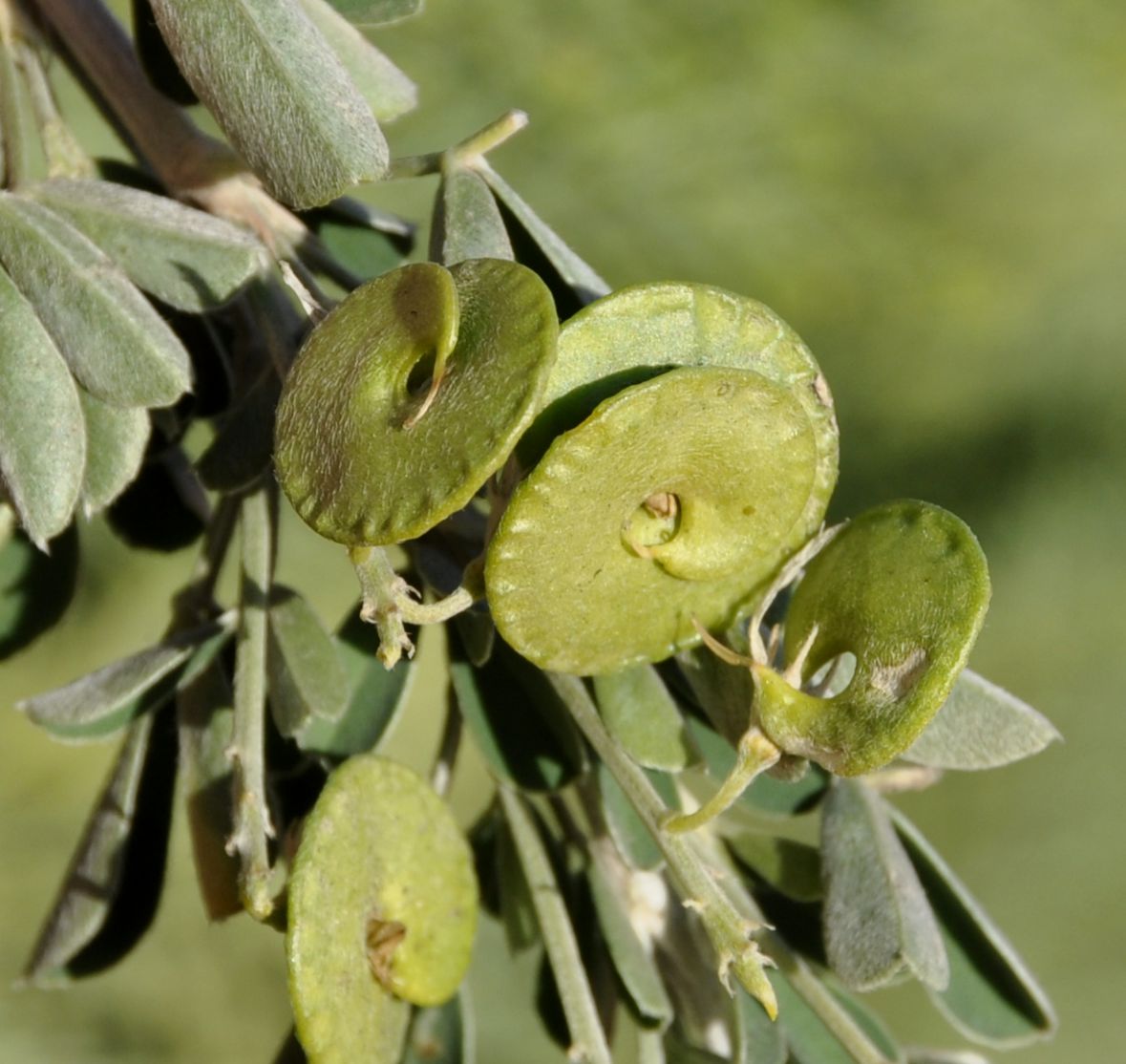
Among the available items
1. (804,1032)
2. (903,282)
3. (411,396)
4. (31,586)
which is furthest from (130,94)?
(903,282)

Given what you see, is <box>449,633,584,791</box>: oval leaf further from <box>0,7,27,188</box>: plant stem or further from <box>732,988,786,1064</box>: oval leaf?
<box>0,7,27,188</box>: plant stem

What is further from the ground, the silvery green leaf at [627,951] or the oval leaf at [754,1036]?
the silvery green leaf at [627,951]

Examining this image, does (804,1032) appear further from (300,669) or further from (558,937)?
(300,669)

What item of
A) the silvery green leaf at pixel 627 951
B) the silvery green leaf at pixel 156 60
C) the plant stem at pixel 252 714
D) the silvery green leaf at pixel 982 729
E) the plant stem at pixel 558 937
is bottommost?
the silvery green leaf at pixel 627 951

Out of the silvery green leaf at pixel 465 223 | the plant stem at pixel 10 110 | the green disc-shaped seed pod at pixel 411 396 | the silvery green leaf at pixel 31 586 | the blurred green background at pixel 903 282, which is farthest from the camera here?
the blurred green background at pixel 903 282

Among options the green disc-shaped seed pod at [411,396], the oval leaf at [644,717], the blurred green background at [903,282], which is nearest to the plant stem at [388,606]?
the green disc-shaped seed pod at [411,396]

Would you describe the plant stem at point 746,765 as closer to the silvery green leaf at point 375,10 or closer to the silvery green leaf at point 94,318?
the silvery green leaf at point 94,318
